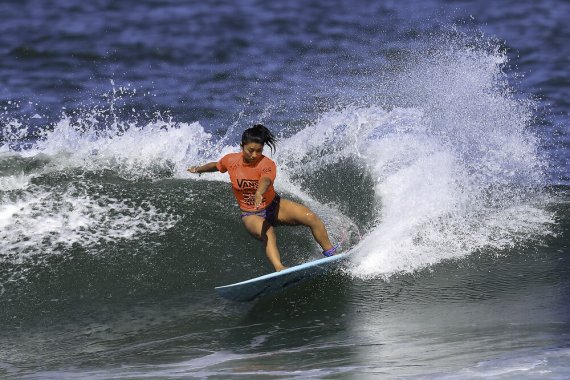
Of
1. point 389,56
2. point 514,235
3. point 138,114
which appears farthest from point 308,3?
point 514,235

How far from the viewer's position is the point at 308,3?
2428 cm

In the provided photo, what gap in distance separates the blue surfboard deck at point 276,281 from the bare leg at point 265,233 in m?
0.16

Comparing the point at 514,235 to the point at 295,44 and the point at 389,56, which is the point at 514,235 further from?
the point at 295,44

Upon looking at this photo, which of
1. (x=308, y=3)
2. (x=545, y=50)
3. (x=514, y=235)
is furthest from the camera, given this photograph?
(x=308, y=3)

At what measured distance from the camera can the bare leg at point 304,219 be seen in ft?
26.8

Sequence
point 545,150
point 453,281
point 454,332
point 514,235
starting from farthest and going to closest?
point 545,150 < point 514,235 < point 453,281 < point 454,332

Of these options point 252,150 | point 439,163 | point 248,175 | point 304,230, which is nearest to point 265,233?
point 248,175

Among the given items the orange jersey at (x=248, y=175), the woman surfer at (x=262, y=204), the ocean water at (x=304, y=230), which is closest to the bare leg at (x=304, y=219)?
the woman surfer at (x=262, y=204)

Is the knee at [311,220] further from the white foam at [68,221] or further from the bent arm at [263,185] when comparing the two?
the white foam at [68,221]

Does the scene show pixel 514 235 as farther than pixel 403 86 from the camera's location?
No

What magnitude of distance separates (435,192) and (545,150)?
12.9 feet

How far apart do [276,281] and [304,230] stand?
170 centimetres

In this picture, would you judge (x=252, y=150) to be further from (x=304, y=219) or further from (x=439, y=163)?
(x=439, y=163)

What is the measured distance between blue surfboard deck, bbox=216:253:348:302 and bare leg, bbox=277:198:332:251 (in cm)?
22
